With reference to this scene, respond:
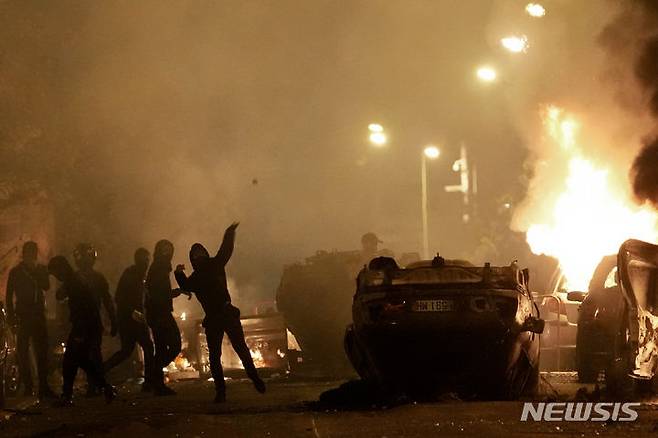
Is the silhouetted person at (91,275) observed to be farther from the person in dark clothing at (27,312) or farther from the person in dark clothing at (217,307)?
the person in dark clothing at (217,307)

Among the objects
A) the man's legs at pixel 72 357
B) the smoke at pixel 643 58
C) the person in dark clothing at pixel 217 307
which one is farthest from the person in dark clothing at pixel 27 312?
the smoke at pixel 643 58

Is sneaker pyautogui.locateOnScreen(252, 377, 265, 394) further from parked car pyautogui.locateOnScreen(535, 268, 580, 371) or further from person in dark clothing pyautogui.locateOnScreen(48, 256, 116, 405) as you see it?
parked car pyautogui.locateOnScreen(535, 268, 580, 371)

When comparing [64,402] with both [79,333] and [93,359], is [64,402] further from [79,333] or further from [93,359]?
[79,333]

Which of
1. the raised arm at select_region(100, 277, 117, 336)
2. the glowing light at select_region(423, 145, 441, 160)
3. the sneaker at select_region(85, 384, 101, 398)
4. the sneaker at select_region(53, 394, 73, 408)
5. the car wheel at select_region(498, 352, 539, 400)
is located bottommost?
the sneaker at select_region(85, 384, 101, 398)

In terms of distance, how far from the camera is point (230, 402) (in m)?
10.9

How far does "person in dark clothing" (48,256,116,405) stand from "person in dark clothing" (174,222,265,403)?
1351 mm

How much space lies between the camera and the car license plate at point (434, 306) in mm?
9656

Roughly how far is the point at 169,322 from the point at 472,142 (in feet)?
92.5

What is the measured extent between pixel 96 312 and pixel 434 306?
440 centimetres

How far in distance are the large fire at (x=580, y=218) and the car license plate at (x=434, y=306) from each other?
6696mm

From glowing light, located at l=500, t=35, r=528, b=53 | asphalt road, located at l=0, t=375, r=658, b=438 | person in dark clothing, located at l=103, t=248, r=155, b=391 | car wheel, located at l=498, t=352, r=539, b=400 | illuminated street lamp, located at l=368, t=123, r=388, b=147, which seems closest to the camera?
asphalt road, located at l=0, t=375, r=658, b=438

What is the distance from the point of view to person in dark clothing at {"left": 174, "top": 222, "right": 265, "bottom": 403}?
11.2 m

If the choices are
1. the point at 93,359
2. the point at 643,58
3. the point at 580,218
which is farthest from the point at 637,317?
the point at 580,218

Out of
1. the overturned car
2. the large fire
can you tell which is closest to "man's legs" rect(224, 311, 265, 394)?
the overturned car
